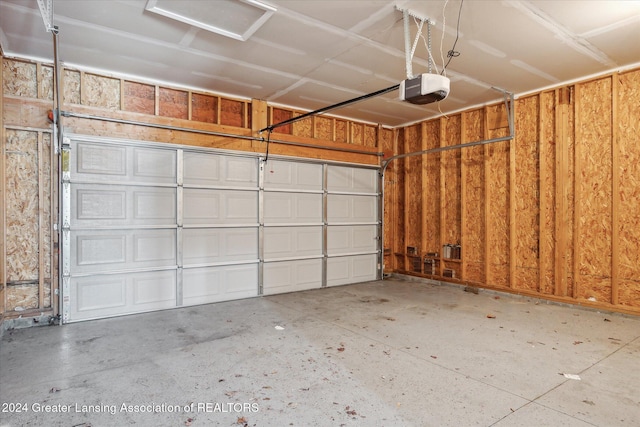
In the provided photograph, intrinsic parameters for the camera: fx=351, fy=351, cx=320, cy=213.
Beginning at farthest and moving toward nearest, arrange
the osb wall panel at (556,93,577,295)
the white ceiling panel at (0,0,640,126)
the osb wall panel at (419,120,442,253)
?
the osb wall panel at (419,120,442,253) → the osb wall panel at (556,93,577,295) → the white ceiling panel at (0,0,640,126)

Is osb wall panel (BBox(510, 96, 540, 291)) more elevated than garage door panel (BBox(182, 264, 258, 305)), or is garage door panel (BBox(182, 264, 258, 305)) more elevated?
osb wall panel (BBox(510, 96, 540, 291))

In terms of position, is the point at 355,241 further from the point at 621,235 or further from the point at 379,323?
the point at 621,235

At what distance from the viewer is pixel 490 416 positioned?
226 centimetres

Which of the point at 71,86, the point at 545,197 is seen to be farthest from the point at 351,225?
the point at 71,86

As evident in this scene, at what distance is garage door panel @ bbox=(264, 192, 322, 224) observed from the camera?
229 inches

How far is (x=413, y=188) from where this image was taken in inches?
282

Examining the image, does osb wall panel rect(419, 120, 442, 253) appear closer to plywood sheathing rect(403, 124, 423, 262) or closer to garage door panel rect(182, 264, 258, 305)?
plywood sheathing rect(403, 124, 423, 262)

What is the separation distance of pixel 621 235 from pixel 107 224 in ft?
21.7

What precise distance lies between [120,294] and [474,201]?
5.67 meters

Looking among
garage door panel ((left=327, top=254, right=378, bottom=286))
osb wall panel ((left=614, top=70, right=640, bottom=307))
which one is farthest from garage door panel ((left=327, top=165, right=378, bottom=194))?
osb wall panel ((left=614, top=70, right=640, bottom=307))

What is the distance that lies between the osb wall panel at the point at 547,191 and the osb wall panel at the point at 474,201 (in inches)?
36.9

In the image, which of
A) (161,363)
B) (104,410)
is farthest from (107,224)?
(104,410)

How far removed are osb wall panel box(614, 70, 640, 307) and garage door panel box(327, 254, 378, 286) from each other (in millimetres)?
3836

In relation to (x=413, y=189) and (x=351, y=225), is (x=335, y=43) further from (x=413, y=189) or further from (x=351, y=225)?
(x=413, y=189)
